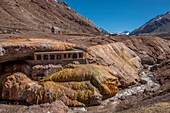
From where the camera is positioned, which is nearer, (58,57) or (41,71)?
(41,71)

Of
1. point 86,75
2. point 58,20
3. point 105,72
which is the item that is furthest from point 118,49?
point 58,20

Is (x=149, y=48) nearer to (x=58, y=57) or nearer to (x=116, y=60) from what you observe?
(x=116, y=60)

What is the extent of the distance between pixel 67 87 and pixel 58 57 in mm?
7291

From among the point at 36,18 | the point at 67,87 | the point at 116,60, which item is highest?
the point at 36,18

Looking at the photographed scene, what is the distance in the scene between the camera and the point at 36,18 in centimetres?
13375

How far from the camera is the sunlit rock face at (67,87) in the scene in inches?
1393

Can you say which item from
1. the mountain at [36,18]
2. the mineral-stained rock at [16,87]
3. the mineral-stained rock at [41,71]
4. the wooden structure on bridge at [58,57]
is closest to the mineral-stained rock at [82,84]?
the mineral-stained rock at [41,71]

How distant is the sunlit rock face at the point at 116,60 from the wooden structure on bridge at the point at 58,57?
2.64 meters

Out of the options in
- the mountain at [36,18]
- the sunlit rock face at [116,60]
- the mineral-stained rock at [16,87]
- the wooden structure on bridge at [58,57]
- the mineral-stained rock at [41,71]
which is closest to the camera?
the mineral-stained rock at [16,87]

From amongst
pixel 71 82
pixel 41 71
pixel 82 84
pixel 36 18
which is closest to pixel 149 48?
pixel 82 84

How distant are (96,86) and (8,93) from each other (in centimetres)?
1481

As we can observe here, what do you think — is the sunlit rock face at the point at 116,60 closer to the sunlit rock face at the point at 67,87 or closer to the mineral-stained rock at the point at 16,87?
the sunlit rock face at the point at 67,87

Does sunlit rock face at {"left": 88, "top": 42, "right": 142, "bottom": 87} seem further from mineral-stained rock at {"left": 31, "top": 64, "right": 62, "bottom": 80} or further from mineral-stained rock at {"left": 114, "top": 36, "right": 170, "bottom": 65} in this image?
mineral-stained rock at {"left": 114, "top": 36, "right": 170, "bottom": 65}

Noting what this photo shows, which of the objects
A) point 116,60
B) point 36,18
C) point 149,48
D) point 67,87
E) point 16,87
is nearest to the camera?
point 67,87
